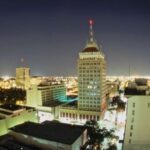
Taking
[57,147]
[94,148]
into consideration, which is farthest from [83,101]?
[57,147]

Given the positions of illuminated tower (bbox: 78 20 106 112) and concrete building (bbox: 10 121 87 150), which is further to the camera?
illuminated tower (bbox: 78 20 106 112)

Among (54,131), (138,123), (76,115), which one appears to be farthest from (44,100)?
(138,123)

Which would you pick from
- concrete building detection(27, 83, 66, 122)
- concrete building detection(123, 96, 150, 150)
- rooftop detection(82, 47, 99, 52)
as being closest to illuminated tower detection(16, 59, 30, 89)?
concrete building detection(27, 83, 66, 122)

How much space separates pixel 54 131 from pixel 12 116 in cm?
1412

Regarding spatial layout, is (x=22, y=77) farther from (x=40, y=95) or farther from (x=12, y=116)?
(x=12, y=116)

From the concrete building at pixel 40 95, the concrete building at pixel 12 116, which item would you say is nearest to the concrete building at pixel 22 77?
the concrete building at pixel 40 95

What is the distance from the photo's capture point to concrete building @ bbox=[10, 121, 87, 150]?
3997 cm

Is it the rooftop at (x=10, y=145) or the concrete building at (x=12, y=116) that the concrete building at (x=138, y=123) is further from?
the concrete building at (x=12, y=116)

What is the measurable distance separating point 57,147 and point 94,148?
9.11 m

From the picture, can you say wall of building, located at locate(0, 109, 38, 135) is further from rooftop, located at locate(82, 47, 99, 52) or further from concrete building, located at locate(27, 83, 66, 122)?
rooftop, located at locate(82, 47, 99, 52)

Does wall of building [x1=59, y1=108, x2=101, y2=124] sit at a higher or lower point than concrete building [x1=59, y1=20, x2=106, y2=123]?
lower

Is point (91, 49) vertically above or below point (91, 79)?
above

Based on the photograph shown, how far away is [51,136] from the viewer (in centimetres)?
4219

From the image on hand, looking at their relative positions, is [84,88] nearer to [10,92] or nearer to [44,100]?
[44,100]
